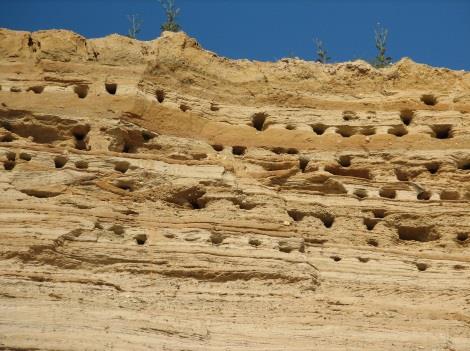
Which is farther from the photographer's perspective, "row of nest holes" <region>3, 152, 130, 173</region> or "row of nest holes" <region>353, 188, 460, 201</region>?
"row of nest holes" <region>353, 188, 460, 201</region>

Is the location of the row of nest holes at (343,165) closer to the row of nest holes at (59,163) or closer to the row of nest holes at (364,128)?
the row of nest holes at (364,128)

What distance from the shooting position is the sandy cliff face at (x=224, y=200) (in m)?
10.3

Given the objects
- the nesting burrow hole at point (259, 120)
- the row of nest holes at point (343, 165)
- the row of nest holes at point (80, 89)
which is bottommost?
the row of nest holes at point (343, 165)

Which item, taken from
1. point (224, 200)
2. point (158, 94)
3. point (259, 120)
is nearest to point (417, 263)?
point (224, 200)

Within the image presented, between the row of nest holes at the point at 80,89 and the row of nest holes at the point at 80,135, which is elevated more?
the row of nest holes at the point at 80,89

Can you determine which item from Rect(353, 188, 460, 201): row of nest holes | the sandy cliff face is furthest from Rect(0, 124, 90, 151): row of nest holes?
Rect(353, 188, 460, 201): row of nest holes

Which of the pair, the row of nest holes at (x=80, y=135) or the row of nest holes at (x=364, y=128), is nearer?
the row of nest holes at (x=80, y=135)

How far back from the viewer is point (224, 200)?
12.6 meters

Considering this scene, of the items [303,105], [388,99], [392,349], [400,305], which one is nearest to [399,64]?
[388,99]

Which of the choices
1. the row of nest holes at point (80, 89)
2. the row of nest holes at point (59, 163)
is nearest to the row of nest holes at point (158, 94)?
the row of nest holes at point (80, 89)

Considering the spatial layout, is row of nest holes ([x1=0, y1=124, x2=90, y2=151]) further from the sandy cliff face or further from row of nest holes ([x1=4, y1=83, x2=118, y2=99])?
row of nest holes ([x1=4, y1=83, x2=118, y2=99])

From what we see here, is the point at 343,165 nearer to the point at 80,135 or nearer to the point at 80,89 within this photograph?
the point at 80,135

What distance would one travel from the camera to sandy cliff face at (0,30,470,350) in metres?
Result: 10.3

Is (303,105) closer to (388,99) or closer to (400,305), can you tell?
(388,99)
